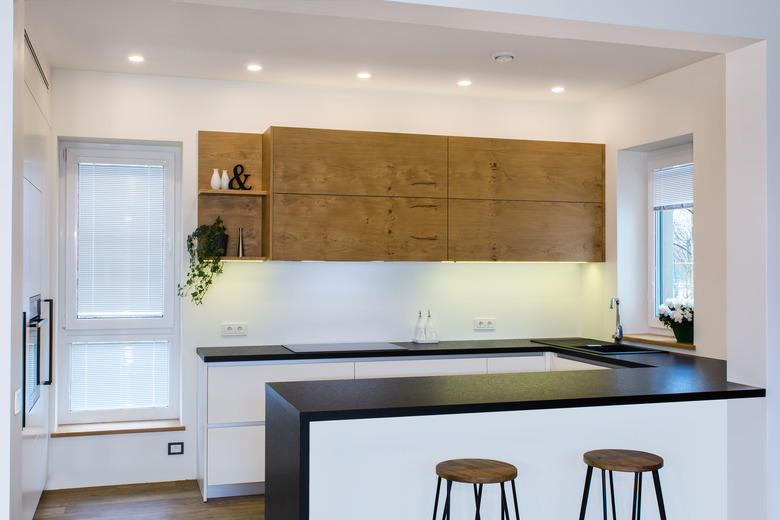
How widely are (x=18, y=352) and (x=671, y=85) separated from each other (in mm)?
3809

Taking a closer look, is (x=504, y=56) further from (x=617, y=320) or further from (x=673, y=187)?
(x=617, y=320)

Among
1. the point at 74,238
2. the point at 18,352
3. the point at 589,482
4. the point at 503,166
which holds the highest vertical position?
the point at 503,166

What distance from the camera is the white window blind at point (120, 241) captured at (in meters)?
4.73

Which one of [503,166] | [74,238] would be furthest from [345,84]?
[74,238]

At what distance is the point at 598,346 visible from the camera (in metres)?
4.69

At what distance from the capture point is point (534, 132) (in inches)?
208

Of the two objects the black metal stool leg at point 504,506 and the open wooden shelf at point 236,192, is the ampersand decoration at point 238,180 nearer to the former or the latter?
the open wooden shelf at point 236,192

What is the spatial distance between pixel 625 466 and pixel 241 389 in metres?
2.38

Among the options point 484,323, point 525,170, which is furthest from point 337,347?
point 525,170

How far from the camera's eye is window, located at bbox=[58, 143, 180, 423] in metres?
4.70

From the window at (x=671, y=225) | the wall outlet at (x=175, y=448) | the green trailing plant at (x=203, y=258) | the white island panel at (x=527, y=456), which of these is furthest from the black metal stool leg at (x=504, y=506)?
the wall outlet at (x=175, y=448)

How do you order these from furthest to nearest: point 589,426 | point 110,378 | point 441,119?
1. point 441,119
2. point 110,378
3. point 589,426

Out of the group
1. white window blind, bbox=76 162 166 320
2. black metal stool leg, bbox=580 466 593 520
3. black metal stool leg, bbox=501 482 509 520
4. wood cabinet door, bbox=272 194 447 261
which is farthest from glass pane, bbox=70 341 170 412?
black metal stool leg, bbox=580 466 593 520

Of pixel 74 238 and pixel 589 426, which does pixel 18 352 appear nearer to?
pixel 589 426
